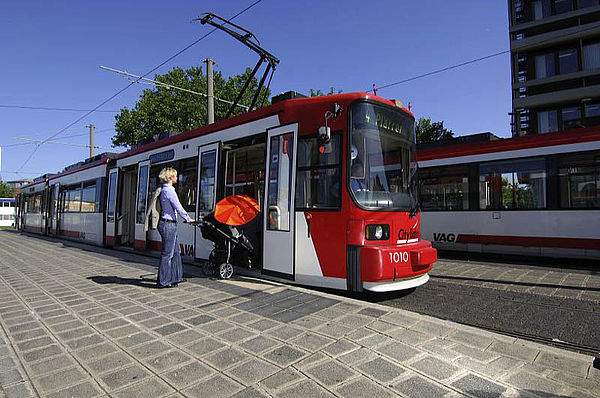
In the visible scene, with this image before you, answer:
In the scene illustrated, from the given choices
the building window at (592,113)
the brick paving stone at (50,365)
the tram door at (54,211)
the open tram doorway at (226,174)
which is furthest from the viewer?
the building window at (592,113)

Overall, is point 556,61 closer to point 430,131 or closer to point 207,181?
point 430,131

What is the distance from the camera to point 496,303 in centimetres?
458

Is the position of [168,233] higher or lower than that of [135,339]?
higher

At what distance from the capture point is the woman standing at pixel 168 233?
5.16m

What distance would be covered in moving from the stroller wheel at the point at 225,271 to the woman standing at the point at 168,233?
2.19 feet

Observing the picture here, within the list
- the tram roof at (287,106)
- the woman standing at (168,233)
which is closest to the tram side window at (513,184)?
the tram roof at (287,106)

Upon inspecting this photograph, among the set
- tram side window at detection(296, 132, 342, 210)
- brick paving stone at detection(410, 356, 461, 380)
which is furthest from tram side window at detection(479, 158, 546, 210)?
brick paving stone at detection(410, 356, 461, 380)

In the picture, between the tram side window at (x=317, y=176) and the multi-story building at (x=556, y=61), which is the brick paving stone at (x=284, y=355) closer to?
the tram side window at (x=317, y=176)

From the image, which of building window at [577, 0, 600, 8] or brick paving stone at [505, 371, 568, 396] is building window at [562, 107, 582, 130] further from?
brick paving stone at [505, 371, 568, 396]

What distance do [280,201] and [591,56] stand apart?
2801cm

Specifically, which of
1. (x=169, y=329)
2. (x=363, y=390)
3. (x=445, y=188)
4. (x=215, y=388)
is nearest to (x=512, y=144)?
(x=445, y=188)

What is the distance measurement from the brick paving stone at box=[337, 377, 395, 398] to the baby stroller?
347cm

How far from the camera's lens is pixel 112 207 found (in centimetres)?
1101

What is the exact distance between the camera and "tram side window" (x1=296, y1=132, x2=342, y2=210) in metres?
4.79
